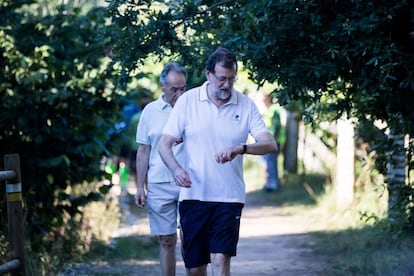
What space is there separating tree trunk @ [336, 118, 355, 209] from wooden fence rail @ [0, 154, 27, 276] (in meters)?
7.95

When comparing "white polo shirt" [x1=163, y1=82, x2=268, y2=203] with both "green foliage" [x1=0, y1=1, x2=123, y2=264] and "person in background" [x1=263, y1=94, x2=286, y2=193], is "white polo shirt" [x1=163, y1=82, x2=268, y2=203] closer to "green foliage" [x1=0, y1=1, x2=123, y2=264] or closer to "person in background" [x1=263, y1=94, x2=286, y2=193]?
"green foliage" [x1=0, y1=1, x2=123, y2=264]

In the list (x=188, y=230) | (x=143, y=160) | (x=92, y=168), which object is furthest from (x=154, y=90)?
(x=188, y=230)

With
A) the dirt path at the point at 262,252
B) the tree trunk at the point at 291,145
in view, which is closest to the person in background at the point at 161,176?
the dirt path at the point at 262,252

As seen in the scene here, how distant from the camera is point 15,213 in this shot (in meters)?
6.79

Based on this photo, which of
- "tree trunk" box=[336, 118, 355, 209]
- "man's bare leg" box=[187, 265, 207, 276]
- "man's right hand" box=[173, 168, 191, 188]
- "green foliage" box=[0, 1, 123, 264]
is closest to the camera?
"man's right hand" box=[173, 168, 191, 188]

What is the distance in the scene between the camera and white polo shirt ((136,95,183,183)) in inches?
294

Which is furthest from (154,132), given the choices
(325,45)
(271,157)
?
(271,157)

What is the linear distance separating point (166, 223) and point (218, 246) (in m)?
1.36

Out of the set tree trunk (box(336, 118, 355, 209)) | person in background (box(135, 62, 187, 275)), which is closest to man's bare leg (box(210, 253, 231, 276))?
person in background (box(135, 62, 187, 275))

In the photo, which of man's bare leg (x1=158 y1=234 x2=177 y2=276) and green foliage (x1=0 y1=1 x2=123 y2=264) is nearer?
man's bare leg (x1=158 y1=234 x2=177 y2=276)

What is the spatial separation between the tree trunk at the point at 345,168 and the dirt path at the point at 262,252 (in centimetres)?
80

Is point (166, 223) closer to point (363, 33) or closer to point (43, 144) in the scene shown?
point (363, 33)

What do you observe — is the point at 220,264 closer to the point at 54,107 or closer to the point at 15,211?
the point at 15,211

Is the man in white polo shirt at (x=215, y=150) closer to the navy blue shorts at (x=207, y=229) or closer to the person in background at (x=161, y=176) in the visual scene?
the navy blue shorts at (x=207, y=229)
